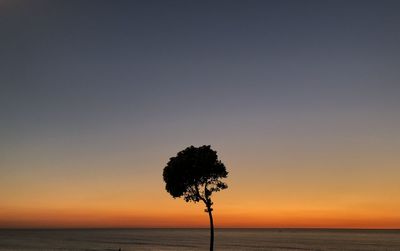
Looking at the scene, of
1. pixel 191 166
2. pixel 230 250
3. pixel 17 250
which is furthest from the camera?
pixel 230 250

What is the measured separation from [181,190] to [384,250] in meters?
117

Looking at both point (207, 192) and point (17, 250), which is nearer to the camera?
point (207, 192)

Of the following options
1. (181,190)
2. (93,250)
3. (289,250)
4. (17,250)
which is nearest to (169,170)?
(181,190)

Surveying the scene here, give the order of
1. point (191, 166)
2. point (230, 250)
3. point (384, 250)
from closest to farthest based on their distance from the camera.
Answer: point (191, 166), point (230, 250), point (384, 250)

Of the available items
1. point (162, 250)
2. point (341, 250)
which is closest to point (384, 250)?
point (341, 250)

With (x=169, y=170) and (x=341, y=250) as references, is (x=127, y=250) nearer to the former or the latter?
(x=341, y=250)

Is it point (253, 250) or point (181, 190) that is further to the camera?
point (253, 250)

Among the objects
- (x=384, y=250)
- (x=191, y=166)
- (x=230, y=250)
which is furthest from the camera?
(x=384, y=250)

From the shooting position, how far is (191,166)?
4834 cm

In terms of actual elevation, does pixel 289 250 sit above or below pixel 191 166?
below

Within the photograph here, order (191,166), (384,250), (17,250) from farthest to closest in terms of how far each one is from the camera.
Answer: (384,250) < (17,250) < (191,166)

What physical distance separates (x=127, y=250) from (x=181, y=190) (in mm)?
85729

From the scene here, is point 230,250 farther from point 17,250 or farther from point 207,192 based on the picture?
point 207,192

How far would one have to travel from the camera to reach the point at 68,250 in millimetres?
125312
